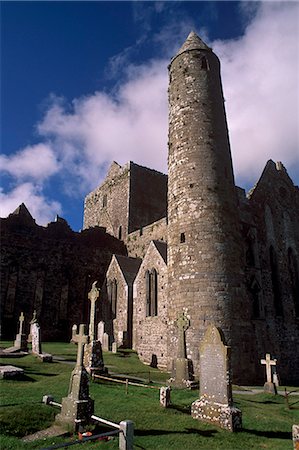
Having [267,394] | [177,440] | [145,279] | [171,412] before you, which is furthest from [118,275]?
[177,440]

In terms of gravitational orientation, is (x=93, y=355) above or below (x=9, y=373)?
above

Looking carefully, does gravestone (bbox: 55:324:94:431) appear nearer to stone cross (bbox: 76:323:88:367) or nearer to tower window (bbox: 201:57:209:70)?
stone cross (bbox: 76:323:88:367)

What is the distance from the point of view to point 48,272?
29750 mm

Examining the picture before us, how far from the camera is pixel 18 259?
28547 millimetres

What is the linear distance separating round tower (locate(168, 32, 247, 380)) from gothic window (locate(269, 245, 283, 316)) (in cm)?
696

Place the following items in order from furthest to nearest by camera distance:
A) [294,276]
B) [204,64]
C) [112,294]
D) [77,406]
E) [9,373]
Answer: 1. [112,294]
2. [294,276]
3. [204,64]
4. [9,373]
5. [77,406]

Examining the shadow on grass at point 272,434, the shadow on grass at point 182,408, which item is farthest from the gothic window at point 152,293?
the shadow on grass at point 272,434

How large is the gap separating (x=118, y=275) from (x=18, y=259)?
8887mm

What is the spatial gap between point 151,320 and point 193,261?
619 cm

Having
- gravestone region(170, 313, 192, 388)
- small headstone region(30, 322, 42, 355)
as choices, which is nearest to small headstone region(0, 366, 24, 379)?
small headstone region(30, 322, 42, 355)

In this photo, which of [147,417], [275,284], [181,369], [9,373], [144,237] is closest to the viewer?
[147,417]

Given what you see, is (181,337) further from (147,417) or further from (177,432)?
(177,432)

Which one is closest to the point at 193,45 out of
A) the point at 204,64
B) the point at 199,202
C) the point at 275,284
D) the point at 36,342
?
the point at 204,64

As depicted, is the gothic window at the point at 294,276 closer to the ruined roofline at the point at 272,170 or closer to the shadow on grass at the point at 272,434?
the ruined roofline at the point at 272,170
